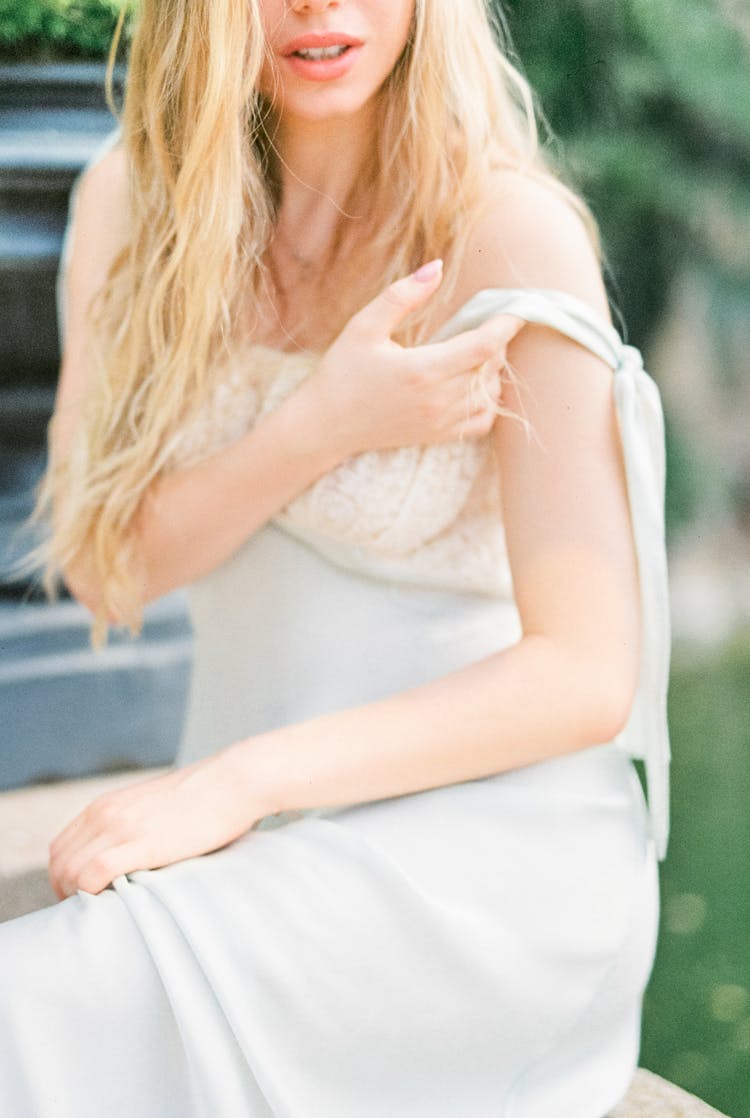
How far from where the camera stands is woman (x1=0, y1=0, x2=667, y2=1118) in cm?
87

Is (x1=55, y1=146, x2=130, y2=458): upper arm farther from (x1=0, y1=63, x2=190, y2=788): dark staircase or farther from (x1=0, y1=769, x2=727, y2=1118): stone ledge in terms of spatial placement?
(x1=0, y1=769, x2=727, y2=1118): stone ledge

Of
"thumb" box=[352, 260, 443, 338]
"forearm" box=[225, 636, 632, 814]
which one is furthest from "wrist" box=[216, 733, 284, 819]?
"thumb" box=[352, 260, 443, 338]

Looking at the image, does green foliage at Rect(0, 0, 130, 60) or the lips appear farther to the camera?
green foliage at Rect(0, 0, 130, 60)

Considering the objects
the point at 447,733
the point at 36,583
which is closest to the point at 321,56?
the point at 447,733

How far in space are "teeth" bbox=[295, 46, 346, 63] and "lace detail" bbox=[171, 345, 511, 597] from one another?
241 millimetres

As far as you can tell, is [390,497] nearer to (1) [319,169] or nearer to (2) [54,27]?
(1) [319,169]

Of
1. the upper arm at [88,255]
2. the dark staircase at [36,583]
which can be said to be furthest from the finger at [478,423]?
the dark staircase at [36,583]

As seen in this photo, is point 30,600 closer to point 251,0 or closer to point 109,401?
point 109,401

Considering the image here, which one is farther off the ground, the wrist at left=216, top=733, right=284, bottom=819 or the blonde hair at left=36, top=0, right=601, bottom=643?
the blonde hair at left=36, top=0, right=601, bottom=643

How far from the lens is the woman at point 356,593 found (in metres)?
0.87

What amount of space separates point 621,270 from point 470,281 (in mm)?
869

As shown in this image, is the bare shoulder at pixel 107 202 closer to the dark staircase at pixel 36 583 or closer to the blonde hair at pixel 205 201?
the blonde hair at pixel 205 201

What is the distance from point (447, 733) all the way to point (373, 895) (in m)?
0.13

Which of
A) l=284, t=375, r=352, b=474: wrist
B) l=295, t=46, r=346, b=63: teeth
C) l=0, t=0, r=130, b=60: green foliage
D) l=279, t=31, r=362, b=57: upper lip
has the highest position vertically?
l=279, t=31, r=362, b=57: upper lip
